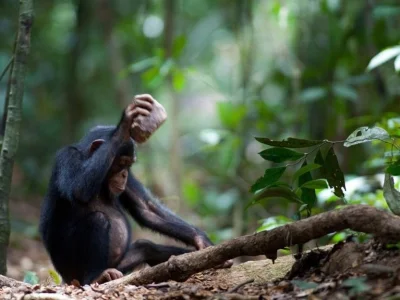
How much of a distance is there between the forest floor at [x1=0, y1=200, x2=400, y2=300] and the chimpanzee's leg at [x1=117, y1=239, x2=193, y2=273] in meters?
0.86

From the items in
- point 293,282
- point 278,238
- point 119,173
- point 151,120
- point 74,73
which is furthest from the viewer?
point 74,73

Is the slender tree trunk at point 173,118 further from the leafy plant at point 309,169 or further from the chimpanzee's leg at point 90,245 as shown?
the leafy plant at point 309,169

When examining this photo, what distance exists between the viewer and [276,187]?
12.2ft

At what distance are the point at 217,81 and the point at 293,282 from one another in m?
9.19

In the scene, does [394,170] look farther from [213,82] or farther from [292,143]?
[213,82]

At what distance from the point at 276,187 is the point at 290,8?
19.6 feet

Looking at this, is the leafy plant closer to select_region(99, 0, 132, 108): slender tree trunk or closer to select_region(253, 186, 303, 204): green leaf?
select_region(253, 186, 303, 204): green leaf

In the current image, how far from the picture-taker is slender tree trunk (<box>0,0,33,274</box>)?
13.5 feet

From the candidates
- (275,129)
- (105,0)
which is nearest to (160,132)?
(105,0)

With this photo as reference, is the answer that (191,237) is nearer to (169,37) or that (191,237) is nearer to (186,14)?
(169,37)

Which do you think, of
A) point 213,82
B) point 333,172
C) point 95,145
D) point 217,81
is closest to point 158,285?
point 333,172

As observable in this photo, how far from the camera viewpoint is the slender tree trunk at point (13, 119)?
412cm

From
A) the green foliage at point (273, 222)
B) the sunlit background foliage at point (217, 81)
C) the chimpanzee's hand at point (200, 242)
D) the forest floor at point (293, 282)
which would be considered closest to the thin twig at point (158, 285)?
the forest floor at point (293, 282)

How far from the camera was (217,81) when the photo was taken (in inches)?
476
